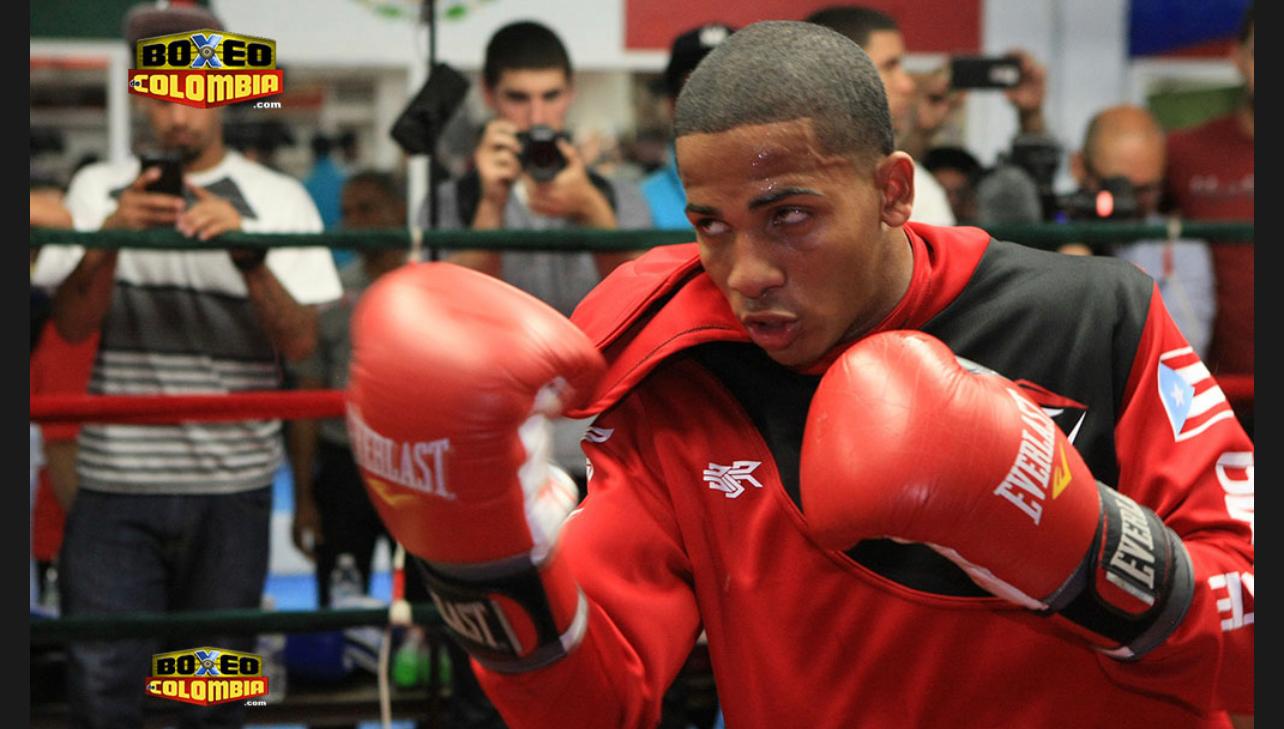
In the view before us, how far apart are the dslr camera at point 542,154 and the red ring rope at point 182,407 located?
569mm

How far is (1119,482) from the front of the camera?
132 cm

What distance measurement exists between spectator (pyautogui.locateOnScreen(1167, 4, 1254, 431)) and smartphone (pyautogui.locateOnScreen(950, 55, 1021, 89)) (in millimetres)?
418

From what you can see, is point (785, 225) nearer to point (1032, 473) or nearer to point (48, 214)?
point (1032, 473)

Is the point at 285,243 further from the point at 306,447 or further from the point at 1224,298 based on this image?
the point at 1224,298

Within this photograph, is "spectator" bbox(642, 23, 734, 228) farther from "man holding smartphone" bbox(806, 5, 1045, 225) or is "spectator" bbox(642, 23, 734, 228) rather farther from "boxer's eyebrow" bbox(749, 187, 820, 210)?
"boxer's eyebrow" bbox(749, 187, 820, 210)

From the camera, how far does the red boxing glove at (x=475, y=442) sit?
1.02 m

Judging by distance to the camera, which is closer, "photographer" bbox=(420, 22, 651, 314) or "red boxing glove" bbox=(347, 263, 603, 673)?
"red boxing glove" bbox=(347, 263, 603, 673)

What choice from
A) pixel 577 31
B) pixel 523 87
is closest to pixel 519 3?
pixel 577 31

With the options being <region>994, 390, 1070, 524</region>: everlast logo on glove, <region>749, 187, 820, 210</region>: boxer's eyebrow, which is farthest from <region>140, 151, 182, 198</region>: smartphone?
<region>994, 390, 1070, 524</region>: everlast logo on glove

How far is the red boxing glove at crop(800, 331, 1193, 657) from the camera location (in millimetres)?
1073

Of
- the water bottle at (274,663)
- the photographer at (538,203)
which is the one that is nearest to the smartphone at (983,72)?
the photographer at (538,203)

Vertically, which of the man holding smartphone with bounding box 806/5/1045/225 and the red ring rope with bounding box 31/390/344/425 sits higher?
the man holding smartphone with bounding box 806/5/1045/225

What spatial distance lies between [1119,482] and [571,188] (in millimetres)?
1358

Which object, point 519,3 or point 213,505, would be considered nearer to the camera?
point 213,505
